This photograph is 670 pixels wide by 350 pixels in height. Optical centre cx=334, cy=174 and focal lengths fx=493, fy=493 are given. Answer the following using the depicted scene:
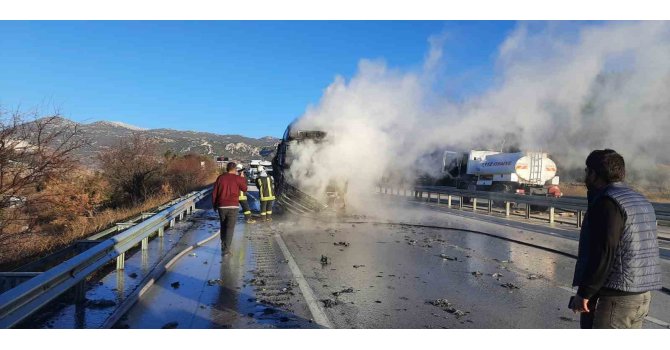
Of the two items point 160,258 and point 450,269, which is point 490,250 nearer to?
point 450,269

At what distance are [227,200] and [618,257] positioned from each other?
7.51 meters

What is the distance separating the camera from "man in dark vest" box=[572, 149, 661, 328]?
3.13m

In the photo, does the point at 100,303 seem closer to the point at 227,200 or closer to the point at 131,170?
the point at 227,200

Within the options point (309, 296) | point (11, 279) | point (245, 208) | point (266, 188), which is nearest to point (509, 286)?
point (309, 296)

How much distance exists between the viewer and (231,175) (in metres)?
9.91

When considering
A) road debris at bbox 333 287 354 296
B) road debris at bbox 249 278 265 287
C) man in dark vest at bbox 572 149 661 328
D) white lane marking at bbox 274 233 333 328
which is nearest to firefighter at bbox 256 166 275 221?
white lane marking at bbox 274 233 333 328

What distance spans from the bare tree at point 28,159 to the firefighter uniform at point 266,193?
5013 mm

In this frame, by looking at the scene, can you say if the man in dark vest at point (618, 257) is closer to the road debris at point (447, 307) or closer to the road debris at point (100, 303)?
the road debris at point (447, 307)

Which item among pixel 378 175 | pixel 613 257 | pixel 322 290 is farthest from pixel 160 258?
pixel 378 175

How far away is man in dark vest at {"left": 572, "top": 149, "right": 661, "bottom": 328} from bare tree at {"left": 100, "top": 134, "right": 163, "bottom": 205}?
2521 centimetres

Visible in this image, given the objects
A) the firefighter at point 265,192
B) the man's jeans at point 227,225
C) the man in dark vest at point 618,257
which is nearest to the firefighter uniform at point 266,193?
the firefighter at point 265,192

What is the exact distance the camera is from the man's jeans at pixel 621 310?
3217 mm

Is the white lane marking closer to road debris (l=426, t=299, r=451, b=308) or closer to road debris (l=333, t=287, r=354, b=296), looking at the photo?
road debris (l=333, t=287, r=354, b=296)

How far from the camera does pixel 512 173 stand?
85.9 ft
